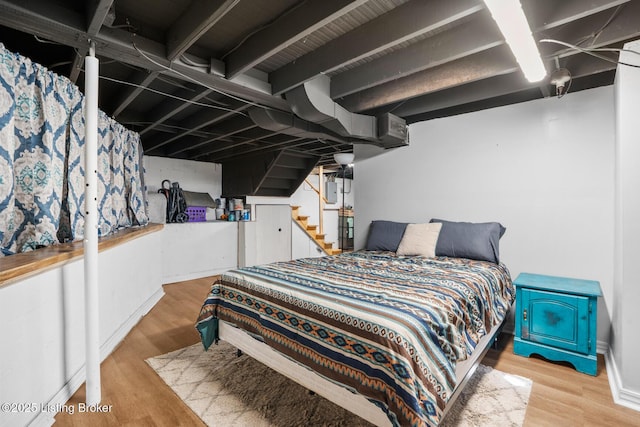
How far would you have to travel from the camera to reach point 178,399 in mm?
1886

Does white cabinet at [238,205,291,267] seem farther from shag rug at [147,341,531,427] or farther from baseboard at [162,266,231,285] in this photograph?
shag rug at [147,341,531,427]

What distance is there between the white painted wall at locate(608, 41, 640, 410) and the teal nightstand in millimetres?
228

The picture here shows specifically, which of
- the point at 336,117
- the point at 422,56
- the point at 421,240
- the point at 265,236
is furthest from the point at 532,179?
the point at 265,236

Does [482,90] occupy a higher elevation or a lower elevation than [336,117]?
higher

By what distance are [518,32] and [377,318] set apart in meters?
1.56

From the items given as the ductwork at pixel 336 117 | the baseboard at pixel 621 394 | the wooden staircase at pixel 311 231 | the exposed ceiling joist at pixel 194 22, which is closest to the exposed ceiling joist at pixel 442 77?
the ductwork at pixel 336 117

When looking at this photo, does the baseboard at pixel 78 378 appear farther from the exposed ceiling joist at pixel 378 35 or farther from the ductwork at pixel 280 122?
the exposed ceiling joist at pixel 378 35

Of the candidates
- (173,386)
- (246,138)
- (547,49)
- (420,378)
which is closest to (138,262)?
(173,386)

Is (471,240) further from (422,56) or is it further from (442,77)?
(422,56)

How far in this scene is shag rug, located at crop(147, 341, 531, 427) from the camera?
1685 millimetres

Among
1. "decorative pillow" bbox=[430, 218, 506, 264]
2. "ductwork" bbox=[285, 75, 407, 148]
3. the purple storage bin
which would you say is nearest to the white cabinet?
the purple storage bin

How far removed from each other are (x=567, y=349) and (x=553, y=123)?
192 cm

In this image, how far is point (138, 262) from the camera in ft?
10.8

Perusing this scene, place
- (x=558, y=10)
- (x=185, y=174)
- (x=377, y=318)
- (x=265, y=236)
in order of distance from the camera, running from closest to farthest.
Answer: (x=377, y=318)
(x=558, y=10)
(x=185, y=174)
(x=265, y=236)
